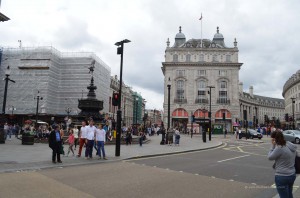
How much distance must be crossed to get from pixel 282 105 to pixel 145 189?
624ft

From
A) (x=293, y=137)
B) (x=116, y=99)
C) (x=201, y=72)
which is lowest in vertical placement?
(x=293, y=137)

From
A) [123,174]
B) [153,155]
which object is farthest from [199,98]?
[123,174]

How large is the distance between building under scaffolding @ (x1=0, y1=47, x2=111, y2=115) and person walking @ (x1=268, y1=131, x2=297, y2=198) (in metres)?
63.6

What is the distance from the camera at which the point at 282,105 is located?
182 m

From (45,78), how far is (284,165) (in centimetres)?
6554

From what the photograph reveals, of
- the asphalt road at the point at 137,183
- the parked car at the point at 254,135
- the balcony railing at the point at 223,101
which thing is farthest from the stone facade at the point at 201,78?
the asphalt road at the point at 137,183

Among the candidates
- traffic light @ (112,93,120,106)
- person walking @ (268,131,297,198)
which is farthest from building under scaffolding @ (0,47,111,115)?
person walking @ (268,131,297,198)

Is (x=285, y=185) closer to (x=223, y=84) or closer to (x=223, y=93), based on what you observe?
(x=223, y=93)

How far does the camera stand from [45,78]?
6581 centimetres

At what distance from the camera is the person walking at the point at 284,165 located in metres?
5.26

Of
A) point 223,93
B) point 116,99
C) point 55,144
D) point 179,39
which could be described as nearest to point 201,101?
point 223,93

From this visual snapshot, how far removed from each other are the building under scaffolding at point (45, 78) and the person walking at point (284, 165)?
209 feet

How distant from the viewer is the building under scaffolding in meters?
64.9

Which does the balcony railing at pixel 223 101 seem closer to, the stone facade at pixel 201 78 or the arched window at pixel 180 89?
the stone facade at pixel 201 78
